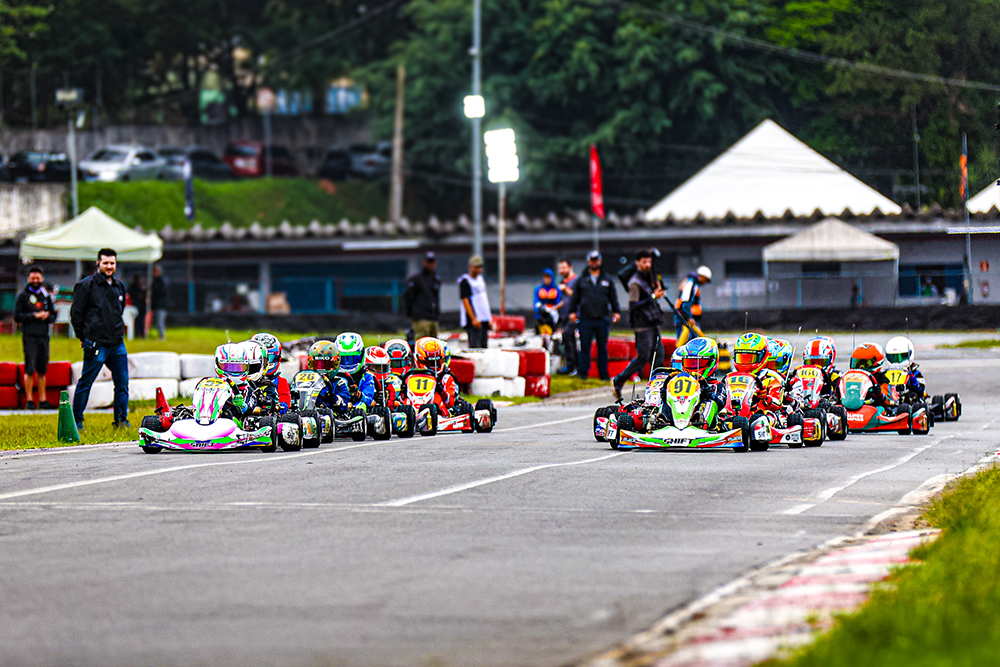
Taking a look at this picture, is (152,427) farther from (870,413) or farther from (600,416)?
(870,413)

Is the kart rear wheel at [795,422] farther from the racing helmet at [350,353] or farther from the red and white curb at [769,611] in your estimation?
the red and white curb at [769,611]

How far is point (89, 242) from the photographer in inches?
1596

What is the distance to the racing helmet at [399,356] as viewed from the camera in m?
17.3

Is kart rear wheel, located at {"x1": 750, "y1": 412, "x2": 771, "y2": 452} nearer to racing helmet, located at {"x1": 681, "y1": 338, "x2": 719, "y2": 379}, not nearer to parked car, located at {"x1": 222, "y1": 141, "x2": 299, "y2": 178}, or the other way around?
racing helmet, located at {"x1": 681, "y1": 338, "x2": 719, "y2": 379}

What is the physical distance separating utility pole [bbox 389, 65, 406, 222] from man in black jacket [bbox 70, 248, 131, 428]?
156 feet

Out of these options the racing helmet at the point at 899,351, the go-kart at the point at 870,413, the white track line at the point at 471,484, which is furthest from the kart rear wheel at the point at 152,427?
the racing helmet at the point at 899,351

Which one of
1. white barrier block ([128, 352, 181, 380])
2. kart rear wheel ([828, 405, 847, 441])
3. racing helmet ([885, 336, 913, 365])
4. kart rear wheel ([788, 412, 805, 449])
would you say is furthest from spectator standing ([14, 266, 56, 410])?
racing helmet ([885, 336, 913, 365])

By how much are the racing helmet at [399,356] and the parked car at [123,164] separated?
47935 mm

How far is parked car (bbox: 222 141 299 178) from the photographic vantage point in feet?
232

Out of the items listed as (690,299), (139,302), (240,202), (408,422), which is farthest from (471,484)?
(240,202)

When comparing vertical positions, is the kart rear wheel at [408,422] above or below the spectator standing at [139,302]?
below

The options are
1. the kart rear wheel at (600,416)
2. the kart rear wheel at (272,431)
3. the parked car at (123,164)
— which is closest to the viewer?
the kart rear wheel at (272,431)

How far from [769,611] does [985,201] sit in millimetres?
41212

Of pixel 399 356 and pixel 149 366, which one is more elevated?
pixel 399 356
